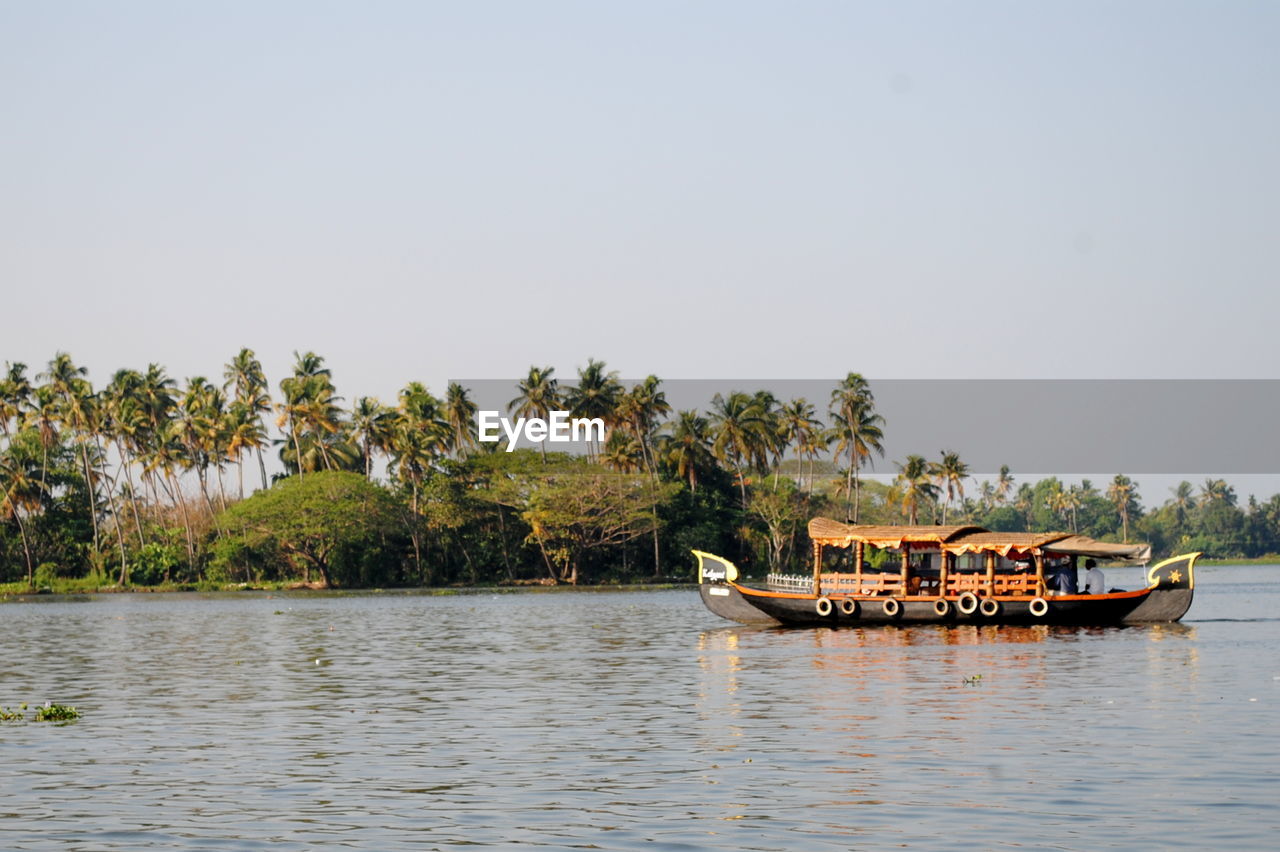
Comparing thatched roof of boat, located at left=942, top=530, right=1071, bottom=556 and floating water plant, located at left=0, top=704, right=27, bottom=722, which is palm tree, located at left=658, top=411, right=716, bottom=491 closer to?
thatched roof of boat, located at left=942, top=530, right=1071, bottom=556

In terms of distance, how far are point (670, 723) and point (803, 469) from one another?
112789 millimetres

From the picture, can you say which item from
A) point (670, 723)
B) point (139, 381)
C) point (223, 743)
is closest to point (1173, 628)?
point (670, 723)

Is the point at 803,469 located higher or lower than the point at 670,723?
higher

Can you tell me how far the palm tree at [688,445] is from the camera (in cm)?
12712

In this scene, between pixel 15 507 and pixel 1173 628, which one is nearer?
pixel 1173 628

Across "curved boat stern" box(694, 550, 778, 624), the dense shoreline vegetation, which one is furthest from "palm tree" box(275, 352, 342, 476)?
"curved boat stern" box(694, 550, 778, 624)

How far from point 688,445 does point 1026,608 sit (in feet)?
248

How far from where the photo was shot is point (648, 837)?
1780cm

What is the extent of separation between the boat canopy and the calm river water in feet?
12.8

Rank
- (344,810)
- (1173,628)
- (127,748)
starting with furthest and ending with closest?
(1173,628), (127,748), (344,810)

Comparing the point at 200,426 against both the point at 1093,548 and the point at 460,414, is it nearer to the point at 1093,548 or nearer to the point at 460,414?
the point at 460,414

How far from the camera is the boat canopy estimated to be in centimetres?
5325

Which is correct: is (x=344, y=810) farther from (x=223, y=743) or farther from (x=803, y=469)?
(x=803, y=469)

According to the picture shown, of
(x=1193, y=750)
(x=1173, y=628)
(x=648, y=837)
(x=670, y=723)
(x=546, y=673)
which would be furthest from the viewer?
(x=1173, y=628)
